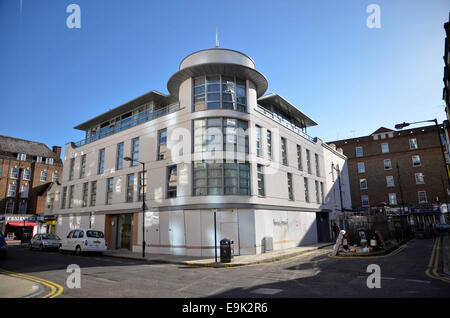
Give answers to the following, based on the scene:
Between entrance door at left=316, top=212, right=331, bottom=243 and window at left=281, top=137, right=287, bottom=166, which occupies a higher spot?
window at left=281, top=137, right=287, bottom=166

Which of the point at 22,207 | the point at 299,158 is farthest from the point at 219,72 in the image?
the point at 22,207

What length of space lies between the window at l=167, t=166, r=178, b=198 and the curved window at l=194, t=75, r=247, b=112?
17.2 feet

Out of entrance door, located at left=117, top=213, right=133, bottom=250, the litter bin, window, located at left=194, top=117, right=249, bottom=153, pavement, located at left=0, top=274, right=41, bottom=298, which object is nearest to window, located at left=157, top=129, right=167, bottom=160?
window, located at left=194, top=117, right=249, bottom=153

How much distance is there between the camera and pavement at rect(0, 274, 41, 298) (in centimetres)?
742

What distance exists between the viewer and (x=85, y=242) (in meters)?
19.7

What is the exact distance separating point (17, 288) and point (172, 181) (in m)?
13.8

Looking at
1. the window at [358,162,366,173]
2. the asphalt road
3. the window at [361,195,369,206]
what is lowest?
the asphalt road

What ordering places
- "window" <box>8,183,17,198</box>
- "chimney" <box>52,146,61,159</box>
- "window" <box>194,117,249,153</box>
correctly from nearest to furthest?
"window" <box>194,117,249,153</box>, "window" <box>8,183,17,198</box>, "chimney" <box>52,146,61,159</box>

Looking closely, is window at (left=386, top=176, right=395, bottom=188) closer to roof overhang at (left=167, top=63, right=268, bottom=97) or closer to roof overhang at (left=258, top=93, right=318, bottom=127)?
roof overhang at (left=258, top=93, right=318, bottom=127)

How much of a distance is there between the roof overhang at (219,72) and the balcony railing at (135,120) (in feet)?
7.16
